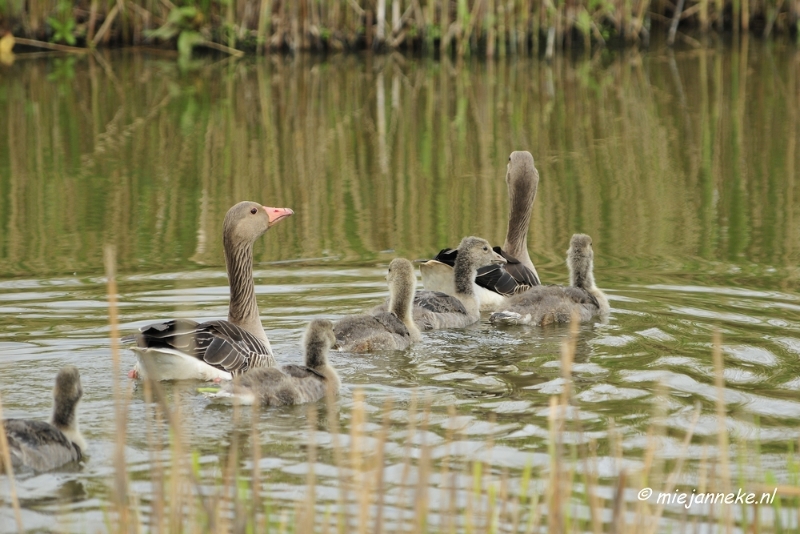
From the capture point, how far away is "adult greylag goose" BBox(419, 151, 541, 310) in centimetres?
1148

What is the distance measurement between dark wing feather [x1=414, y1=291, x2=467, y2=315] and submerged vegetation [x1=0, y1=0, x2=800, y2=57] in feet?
46.5

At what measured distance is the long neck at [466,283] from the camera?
443 inches

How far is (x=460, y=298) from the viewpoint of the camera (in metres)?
11.3

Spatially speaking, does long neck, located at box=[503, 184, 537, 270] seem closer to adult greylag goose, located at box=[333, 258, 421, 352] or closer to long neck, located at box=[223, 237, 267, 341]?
adult greylag goose, located at box=[333, 258, 421, 352]

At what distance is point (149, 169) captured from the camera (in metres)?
17.1

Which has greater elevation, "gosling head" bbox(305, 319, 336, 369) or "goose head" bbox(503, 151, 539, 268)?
"goose head" bbox(503, 151, 539, 268)

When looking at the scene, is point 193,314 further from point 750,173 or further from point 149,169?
point 750,173

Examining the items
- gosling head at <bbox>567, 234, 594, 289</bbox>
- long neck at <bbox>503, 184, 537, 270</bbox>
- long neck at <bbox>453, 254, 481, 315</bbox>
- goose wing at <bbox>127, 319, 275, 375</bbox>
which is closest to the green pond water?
goose wing at <bbox>127, 319, 275, 375</bbox>

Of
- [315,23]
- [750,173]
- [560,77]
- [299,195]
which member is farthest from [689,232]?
[315,23]

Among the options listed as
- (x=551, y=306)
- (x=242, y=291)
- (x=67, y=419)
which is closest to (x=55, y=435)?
(x=67, y=419)

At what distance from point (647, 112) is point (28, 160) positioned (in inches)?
397

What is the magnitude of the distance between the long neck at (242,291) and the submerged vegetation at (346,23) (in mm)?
15396

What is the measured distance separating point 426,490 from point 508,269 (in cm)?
685

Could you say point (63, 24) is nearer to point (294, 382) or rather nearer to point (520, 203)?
point (520, 203)
